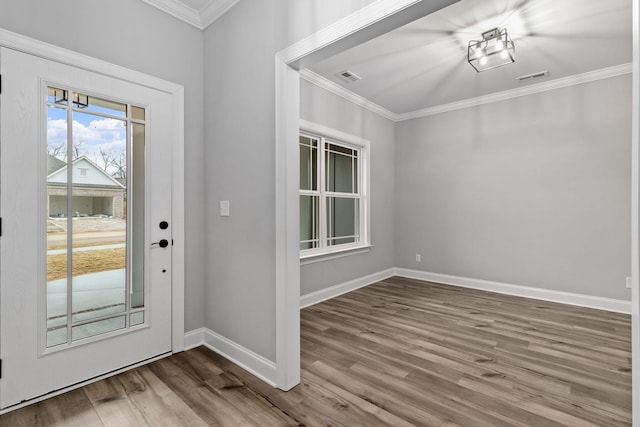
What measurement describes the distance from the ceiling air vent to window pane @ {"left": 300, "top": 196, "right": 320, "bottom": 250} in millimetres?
1521

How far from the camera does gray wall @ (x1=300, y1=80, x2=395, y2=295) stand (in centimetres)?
387

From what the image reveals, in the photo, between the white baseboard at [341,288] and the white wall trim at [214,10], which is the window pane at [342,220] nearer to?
the white baseboard at [341,288]

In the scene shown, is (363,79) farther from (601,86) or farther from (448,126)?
(601,86)

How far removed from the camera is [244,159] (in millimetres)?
2375

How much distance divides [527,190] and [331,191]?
8.62ft

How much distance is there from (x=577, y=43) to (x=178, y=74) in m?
3.73

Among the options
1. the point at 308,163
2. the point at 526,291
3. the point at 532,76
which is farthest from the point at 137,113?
the point at 526,291

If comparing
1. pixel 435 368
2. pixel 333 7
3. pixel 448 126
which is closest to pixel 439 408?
pixel 435 368

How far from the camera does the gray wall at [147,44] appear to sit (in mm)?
1943

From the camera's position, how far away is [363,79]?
12.7ft

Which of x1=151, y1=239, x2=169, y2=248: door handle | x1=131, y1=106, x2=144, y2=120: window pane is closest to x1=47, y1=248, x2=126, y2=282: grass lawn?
x1=151, y1=239, x2=169, y2=248: door handle

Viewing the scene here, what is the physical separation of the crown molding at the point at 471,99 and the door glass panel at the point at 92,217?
6.90 ft

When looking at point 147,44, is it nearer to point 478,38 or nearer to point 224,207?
point 224,207

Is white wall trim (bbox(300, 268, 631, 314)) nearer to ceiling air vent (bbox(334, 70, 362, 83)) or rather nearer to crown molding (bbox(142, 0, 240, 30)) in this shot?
ceiling air vent (bbox(334, 70, 362, 83))
